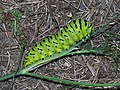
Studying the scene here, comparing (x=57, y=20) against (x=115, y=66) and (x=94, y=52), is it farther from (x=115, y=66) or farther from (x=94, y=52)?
(x=115, y=66)

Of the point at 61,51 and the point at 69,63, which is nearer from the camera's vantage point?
the point at 61,51

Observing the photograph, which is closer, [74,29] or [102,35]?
[74,29]

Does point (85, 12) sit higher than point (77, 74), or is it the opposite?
point (85, 12)

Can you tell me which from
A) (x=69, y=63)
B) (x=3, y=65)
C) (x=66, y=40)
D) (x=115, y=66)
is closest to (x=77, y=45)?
(x=66, y=40)

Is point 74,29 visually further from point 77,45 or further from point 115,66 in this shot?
point 115,66

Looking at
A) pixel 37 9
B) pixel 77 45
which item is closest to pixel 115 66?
pixel 77 45

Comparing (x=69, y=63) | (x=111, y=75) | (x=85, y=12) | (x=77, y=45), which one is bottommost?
(x=111, y=75)
